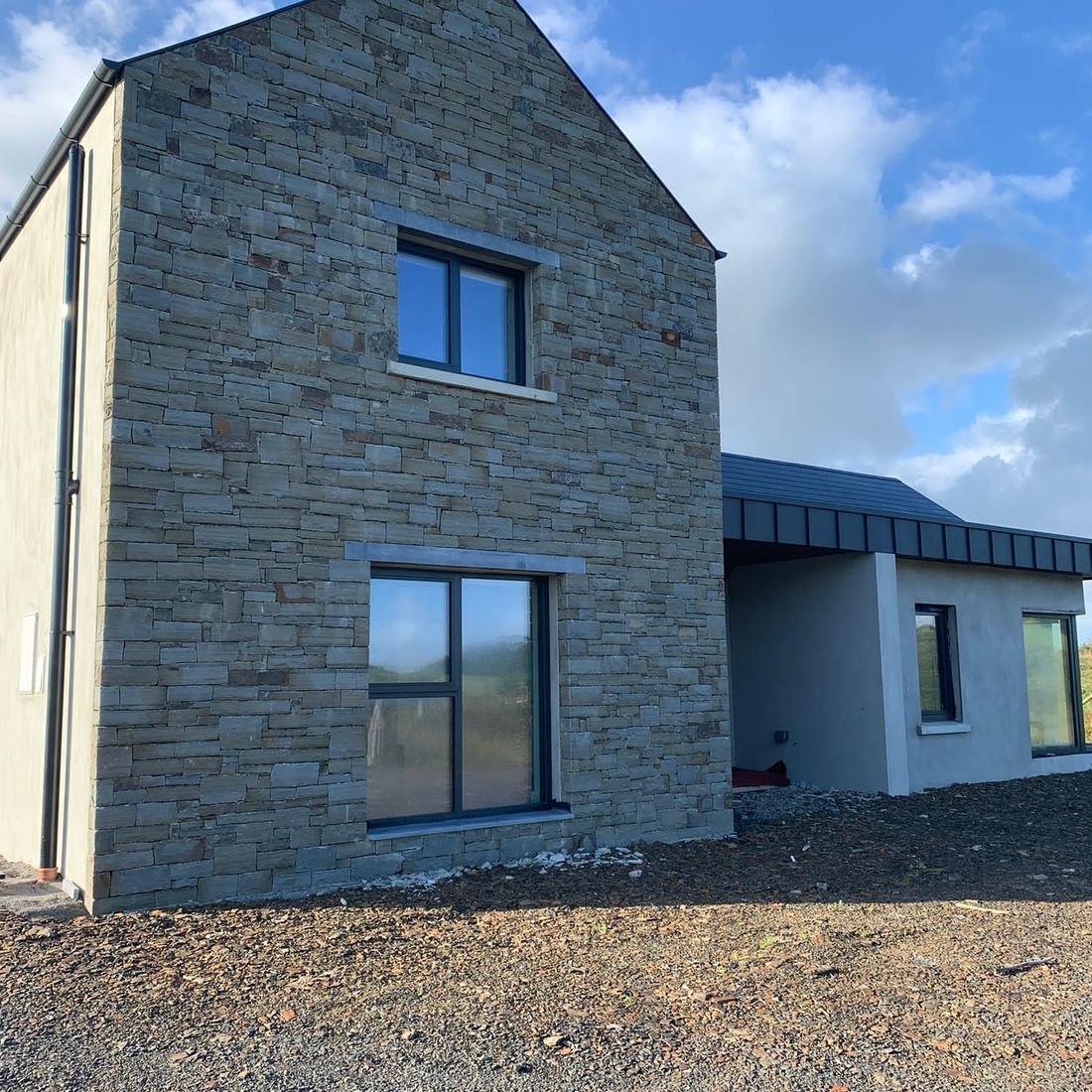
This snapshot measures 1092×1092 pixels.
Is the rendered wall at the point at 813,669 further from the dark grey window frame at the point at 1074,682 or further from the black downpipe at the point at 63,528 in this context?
the black downpipe at the point at 63,528

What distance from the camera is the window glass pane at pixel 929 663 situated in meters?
13.4

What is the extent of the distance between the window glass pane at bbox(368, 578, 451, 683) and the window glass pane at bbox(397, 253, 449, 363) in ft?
6.32

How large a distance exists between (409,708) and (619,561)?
7.82 feet

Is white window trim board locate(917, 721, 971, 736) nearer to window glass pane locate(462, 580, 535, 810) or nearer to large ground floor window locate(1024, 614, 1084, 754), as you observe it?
large ground floor window locate(1024, 614, 1084, 754)

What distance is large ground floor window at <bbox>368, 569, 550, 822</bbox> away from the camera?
26.5 ft

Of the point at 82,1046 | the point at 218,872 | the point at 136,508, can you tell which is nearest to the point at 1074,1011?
the point at 82,1046

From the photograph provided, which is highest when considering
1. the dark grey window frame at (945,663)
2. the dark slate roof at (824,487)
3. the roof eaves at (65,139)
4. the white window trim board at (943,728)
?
the roof eaves at (65,139)

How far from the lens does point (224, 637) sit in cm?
718

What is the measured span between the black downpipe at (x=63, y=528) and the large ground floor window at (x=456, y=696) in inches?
86.3

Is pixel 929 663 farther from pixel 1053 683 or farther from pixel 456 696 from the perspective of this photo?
pixel 456 696

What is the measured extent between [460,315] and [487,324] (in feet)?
1.14

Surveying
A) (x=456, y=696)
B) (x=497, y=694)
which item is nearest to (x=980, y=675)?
(x=497, y=694)

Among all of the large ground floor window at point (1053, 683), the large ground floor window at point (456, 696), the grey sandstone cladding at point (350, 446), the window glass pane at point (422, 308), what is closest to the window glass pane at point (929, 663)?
the large ground floor window at point (1053, 683)

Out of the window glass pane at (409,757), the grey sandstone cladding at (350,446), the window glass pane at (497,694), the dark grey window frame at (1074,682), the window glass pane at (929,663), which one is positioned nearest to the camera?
the grey sandstone cladding at (350,446)
